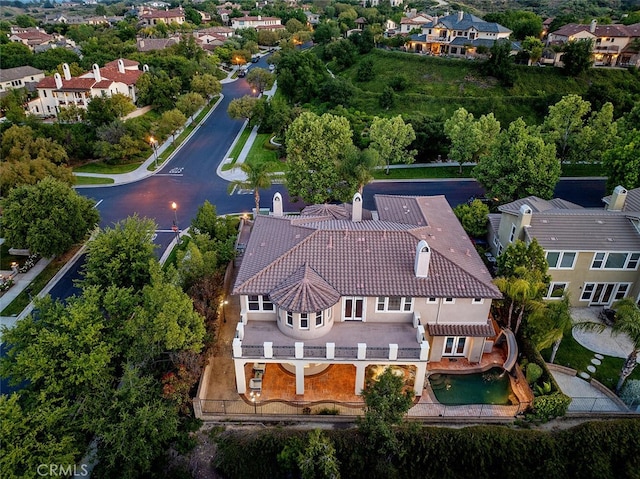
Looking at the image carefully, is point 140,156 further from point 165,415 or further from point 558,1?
point 558,1

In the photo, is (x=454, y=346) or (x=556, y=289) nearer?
(x=454, y=346)

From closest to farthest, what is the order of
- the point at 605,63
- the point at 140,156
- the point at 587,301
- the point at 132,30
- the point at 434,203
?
the point at 587,301, the point at 434,203, the point at 140,156, the point at 605,63, the point at 132,30

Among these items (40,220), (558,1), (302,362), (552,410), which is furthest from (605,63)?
(558,1)

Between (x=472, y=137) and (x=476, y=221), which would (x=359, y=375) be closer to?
(x=476, y=221)

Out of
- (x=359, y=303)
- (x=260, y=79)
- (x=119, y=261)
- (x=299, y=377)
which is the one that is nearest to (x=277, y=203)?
(x=359, y=303)

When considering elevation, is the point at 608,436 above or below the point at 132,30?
below

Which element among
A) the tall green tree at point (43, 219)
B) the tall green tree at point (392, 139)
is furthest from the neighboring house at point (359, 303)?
the tall green tree at point (392, 139)

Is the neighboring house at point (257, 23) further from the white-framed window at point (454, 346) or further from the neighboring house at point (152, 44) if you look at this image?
the white-framed window at point (454, 346)
